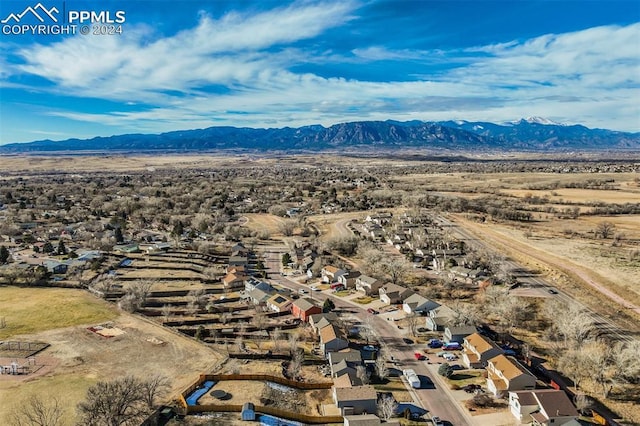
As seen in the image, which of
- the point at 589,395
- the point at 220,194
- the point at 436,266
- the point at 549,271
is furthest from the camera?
the point at 220,194

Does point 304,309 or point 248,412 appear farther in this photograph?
point 304,309

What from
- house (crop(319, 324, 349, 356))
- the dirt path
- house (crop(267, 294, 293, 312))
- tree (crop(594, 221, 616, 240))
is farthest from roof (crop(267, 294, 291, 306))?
tree (crop(594, 221, 616, 240))

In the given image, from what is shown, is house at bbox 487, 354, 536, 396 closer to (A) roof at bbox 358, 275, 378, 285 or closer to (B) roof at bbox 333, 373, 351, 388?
(B) roof at bbox 333, 373, 351, 388

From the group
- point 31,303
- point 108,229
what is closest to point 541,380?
point 31,303

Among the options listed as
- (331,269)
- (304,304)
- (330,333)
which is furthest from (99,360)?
(331,269)

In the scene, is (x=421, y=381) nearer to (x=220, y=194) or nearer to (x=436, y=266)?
(x=436, y=266)

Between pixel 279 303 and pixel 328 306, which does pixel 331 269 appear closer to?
pixel 328 306
